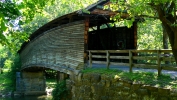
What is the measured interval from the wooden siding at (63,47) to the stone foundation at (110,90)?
1454 millimetres

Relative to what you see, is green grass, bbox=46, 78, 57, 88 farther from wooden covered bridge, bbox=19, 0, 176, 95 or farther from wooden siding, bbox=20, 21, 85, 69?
wooden siding, bbox=20, 21, 85, 69

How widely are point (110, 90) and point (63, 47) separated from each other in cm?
662

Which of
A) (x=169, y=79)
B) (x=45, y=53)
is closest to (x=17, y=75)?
(x=45, y=53)

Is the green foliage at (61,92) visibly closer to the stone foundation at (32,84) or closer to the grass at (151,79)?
the grass at (151,79)

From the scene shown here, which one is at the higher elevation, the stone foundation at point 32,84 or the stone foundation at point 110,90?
the stone foundation at point 110,90

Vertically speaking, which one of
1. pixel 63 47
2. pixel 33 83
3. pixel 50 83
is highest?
pixel 63 47

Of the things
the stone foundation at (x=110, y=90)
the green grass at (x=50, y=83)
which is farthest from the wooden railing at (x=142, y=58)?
the green grass at (x=50, y=83)

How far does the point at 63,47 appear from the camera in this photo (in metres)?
15.7

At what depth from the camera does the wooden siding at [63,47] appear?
13750mm

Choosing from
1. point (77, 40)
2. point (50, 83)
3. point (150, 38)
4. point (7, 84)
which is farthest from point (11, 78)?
point (150, 38)

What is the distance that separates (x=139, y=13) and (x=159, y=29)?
19.0m

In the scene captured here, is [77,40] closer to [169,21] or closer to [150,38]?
[169,21]

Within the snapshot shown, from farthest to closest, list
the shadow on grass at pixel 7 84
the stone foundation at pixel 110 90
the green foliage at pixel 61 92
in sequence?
the shadow on grass at pixel 7 84, the green foliage at pixel 61 92, the stone foundation at pixel 110 90

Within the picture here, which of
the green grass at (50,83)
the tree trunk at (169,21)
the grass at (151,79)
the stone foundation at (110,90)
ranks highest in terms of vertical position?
the tree trunk at (169,21)
